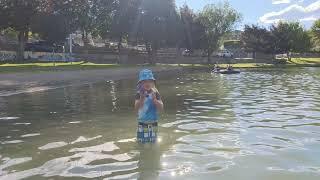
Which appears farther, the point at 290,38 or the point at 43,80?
the point at 290,38

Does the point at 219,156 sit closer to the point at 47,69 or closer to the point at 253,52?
the point at 47,69

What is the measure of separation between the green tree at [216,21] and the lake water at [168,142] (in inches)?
3046

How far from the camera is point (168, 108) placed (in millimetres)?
21750

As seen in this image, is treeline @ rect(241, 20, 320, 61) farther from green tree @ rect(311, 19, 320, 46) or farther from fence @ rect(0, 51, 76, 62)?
fence @ rect(0, 51, 76, 62)

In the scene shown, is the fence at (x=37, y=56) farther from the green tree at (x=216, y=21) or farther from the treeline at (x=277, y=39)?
the treeline at (x=277, y=39)

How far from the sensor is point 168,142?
13.4 metres

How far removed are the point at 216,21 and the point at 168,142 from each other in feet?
299

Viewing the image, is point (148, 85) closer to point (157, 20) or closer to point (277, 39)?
point (157, 20)

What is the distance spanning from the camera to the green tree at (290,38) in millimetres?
107000

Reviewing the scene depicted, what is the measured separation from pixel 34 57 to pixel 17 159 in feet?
211

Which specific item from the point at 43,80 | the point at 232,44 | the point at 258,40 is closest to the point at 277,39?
the point at 258,40

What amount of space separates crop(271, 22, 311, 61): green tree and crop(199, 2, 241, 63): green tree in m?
9.45

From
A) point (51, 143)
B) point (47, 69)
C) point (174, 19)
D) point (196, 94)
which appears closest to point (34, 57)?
point (174, 19)

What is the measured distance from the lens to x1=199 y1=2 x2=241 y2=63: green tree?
100 meters
